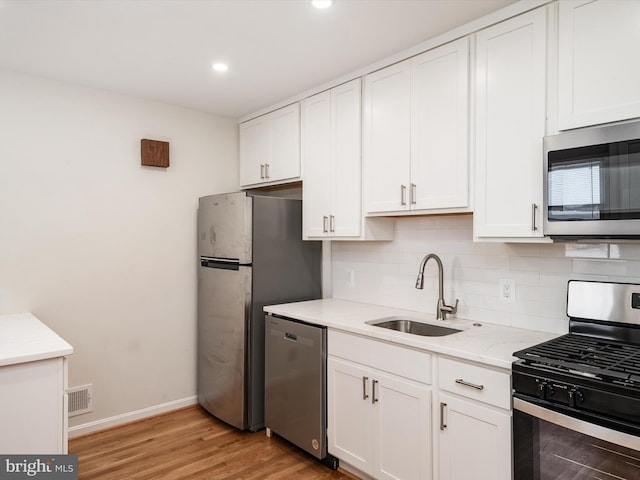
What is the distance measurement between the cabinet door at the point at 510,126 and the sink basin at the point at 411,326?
71 centimetres

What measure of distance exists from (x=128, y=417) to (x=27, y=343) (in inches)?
59.6

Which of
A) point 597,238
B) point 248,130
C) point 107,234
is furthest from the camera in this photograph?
point 248,130

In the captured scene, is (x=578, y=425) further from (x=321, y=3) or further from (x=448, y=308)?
(x=321, y=3)

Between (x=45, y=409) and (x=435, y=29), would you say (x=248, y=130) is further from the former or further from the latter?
(x=45, y=409)

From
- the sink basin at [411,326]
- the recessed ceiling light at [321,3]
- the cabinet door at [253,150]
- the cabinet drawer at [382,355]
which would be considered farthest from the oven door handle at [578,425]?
the cabinet door at [253,150]

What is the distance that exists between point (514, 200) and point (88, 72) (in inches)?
105

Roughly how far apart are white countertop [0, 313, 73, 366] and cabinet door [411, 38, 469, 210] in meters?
1.89

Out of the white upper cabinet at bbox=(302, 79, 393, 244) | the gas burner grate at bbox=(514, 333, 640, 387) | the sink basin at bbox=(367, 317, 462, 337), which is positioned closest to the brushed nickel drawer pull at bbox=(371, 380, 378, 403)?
the sink basin at bbox=(367, 317, 462, 337)

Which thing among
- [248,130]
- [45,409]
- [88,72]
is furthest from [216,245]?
[45,409]

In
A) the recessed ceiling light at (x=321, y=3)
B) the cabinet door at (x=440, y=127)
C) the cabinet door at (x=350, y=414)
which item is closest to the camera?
the recessed ceiling light at (x=321, y=3)

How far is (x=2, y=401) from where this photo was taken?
5.81 ft

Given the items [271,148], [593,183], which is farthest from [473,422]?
[271,148]

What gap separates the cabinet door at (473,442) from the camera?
67.7 inches

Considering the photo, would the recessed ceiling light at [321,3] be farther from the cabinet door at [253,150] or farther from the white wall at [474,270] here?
the cabinet door at [253,150]
